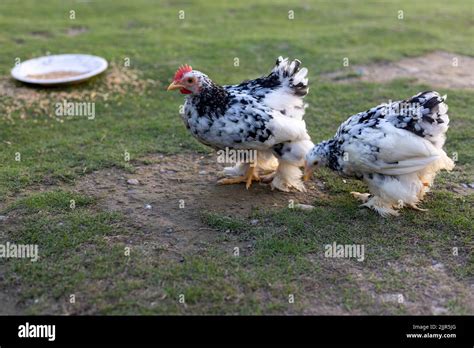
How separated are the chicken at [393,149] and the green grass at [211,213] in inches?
12.4

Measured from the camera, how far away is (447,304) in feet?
14.2

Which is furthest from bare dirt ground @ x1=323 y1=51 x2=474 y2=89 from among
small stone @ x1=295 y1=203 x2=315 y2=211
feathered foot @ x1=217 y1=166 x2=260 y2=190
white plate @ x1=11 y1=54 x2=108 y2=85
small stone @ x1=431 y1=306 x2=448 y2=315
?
small stone @ x1=431 y1=306 x2=448 y2=315

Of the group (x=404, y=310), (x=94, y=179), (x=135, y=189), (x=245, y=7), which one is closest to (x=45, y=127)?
(x=94, y=179)

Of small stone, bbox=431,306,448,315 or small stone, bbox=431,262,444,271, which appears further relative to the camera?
small stone, bbox=431,262,444,271

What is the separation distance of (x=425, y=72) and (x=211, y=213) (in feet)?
19.3

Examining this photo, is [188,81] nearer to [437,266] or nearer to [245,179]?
[245,179]

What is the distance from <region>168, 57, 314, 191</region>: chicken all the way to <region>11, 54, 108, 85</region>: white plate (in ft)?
12.1

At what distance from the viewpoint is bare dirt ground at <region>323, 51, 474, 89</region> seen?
9.35 meters

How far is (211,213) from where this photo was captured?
562cm

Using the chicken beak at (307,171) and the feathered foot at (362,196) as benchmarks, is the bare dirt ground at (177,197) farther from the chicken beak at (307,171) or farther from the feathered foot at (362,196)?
the feathered foot at (362,196)

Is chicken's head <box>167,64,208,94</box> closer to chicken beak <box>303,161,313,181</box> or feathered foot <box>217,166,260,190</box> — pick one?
feathered foot <box>217,166,260,190</box>
